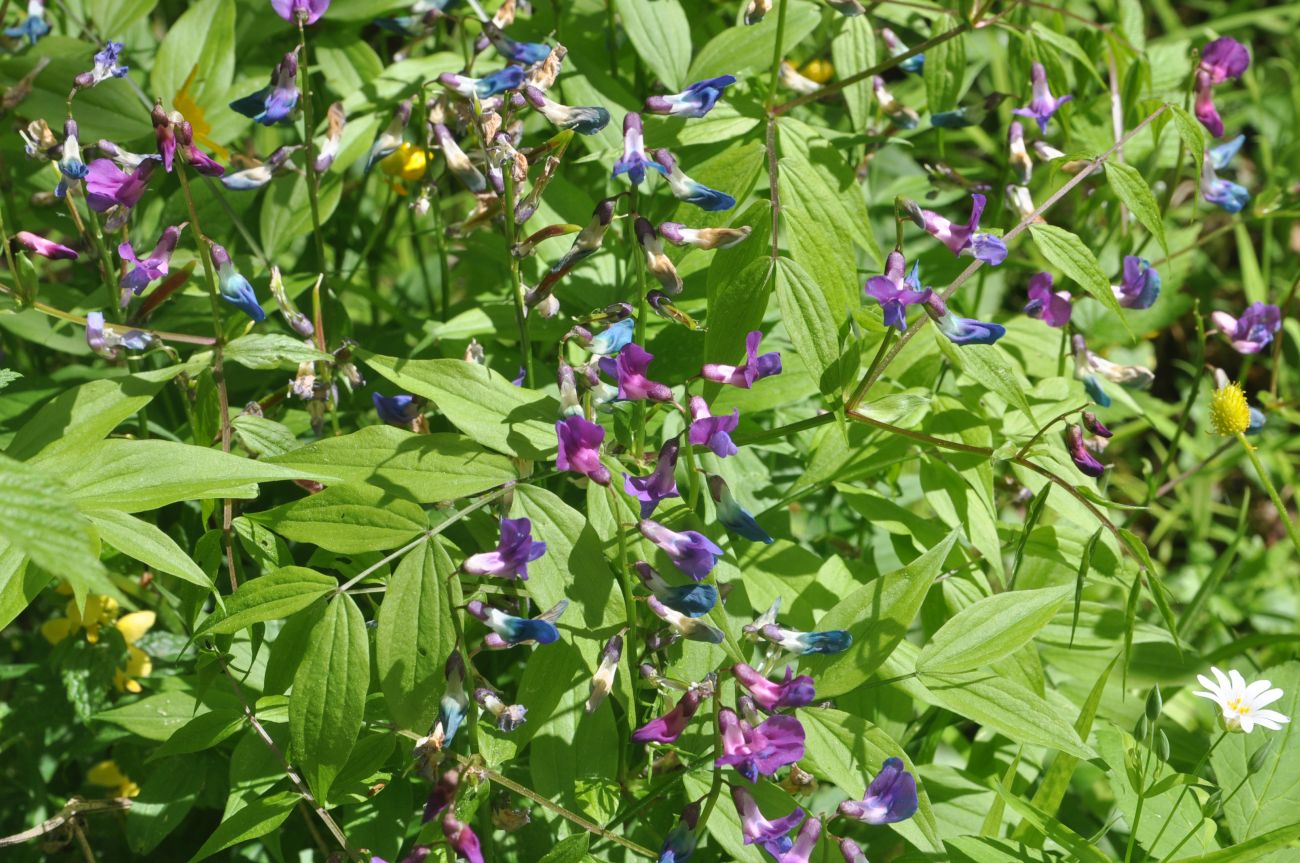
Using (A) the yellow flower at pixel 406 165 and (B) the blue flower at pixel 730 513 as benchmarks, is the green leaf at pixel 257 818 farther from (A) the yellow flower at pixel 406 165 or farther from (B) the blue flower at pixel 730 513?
(A) the yellow flower at pixel 406 165

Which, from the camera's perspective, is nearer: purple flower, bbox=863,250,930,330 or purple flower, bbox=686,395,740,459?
purple flower, bbox=686,395,740,459

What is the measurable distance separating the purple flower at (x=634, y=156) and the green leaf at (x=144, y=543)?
78cm

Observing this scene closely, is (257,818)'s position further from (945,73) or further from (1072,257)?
(945,73)

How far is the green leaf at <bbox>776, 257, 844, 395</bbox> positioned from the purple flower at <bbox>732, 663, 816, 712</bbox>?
0.41 m

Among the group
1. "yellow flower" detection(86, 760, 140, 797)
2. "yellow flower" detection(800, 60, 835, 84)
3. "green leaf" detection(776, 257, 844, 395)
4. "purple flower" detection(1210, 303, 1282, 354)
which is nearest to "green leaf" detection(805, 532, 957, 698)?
"green leaf" detection(776, 257, 844, 395)

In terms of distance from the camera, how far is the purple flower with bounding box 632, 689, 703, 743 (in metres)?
1.58

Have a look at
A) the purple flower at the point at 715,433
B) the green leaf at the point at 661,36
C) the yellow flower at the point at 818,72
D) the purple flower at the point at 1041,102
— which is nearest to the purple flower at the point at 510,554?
the purple flower at the point at 715,433

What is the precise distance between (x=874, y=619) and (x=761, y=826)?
340 mm

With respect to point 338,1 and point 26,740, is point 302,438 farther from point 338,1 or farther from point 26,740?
point 338,1

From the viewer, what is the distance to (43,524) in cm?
108

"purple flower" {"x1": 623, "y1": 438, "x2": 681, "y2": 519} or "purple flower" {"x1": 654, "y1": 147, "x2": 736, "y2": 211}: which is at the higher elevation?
"purple flower" {"x1": 654, "y1": 147, "x2": 736, "y2": 211}

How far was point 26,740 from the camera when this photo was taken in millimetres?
2240

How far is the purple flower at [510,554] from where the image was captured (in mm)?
1510

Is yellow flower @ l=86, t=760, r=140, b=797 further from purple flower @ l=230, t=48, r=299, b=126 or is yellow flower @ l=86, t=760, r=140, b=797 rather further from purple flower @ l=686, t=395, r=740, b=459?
purple flower @ l=686, t=395, r=740, b=459
